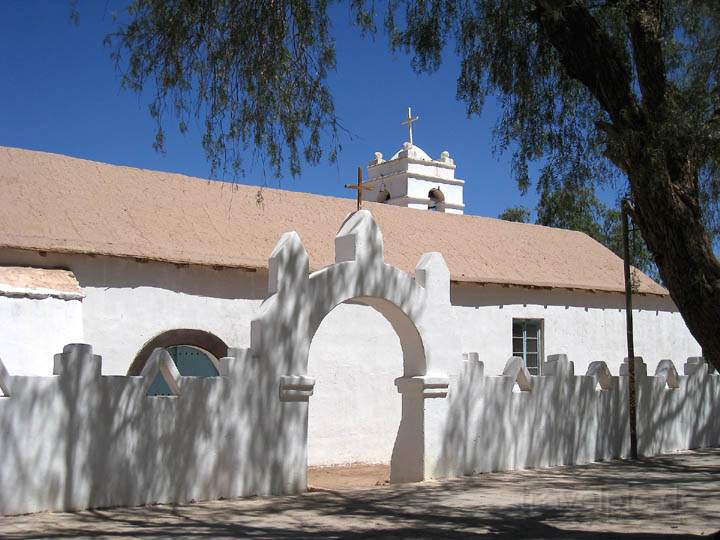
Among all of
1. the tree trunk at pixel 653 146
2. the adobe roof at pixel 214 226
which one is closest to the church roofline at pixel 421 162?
the adobe roof at pixel 214 226

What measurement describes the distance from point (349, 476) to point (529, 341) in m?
5.72

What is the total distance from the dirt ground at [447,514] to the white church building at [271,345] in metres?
0.45

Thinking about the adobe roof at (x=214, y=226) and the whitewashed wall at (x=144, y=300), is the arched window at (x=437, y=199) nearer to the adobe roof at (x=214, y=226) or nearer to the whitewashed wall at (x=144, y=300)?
the adobe roof at (x=214, y=226)

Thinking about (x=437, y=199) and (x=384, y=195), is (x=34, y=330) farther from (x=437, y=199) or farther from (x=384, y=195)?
(x=437, y=199)

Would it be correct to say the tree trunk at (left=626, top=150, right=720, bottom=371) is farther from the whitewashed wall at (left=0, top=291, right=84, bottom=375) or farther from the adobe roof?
the whitewashed wall at (left=0, top=291, right=84, bottom=375)

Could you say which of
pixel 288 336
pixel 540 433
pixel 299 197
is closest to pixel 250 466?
pixel 288 336

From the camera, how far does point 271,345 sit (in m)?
9.75

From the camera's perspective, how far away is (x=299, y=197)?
16359 millimetres

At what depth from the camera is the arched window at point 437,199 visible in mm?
Answer: 23172

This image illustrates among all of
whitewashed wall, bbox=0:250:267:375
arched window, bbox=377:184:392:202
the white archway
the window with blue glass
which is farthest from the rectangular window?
arched window, bbox=377:184:392:202

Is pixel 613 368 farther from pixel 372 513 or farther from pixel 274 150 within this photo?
pixel 274 150

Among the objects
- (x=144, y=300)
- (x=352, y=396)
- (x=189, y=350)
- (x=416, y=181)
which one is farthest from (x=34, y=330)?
(x=416, y=181)

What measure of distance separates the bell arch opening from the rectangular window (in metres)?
3.03

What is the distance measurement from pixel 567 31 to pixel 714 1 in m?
1.54
